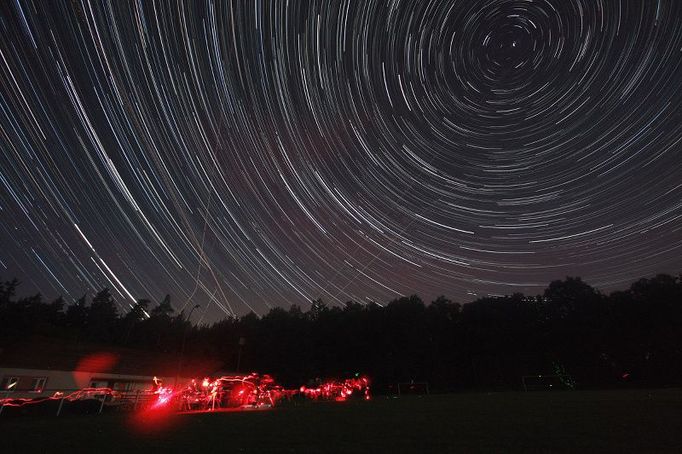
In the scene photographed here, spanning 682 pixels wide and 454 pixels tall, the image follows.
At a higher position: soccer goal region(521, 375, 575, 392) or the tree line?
the tree line

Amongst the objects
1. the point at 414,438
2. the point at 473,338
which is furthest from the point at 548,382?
the point at 414,438

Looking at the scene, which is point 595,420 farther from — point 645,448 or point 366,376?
point 366,376

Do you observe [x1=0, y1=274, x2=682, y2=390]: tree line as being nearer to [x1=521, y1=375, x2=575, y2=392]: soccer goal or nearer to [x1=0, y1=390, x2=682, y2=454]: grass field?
[x1=521, y1=375, x2=575, y2=392]: soccer goal

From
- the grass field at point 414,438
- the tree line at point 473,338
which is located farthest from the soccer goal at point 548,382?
the grass field at point 414,438

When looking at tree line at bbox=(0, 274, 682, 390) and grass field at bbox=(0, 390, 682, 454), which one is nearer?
grass field at bbox=(0, 390, 682, 454)

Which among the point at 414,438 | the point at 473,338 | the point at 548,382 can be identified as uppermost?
the point at 473,338

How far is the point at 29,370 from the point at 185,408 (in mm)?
9237

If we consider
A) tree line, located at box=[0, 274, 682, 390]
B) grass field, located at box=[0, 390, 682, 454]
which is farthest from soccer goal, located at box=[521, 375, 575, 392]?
grass field, located at box=[0, 390, 682, 454]

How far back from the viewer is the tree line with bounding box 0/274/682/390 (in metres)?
42.8

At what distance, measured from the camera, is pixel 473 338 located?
51.5 m

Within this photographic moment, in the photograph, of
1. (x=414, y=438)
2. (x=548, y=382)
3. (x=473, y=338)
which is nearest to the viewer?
(x=414, y=438)

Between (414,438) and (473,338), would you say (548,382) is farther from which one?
(414,438)

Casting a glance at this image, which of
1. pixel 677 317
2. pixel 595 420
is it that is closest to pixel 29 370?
pixel 595 420

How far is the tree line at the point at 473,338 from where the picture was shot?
42844 millimetres
